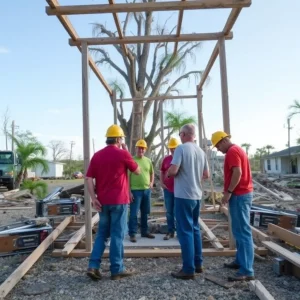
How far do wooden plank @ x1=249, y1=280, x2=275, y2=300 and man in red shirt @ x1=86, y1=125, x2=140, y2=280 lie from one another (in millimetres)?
1543

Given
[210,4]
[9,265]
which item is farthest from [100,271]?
[210,4]

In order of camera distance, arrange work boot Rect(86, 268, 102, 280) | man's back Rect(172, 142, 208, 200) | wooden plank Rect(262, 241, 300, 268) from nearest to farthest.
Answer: wooden plank Rect(262, 241, 300, 268)
work boot Rect(86, 268, 102, 280)
man's back Rect(172, 142, 208, 200)

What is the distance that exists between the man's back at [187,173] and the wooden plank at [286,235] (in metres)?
1.91

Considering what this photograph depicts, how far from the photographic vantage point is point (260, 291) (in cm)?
373

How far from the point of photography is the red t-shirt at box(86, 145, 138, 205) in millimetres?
4434

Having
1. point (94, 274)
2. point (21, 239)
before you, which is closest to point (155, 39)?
point (94, 274)

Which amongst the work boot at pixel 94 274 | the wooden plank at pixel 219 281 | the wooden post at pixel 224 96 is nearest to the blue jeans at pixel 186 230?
the wooden plank at pixel 219 281

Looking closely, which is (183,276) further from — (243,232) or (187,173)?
(187,173)

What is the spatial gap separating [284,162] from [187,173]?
48.0 meters

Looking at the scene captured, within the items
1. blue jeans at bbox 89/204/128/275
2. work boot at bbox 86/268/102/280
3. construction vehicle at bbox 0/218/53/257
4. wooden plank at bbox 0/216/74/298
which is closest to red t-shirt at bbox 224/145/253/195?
blue jeans at bbox 89/204/128/275

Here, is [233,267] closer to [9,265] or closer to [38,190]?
[9,265]

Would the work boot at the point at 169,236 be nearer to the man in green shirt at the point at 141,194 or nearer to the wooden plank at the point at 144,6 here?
the man in green shirt at the point at 141,194

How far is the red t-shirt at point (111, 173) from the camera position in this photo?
443 centimetres

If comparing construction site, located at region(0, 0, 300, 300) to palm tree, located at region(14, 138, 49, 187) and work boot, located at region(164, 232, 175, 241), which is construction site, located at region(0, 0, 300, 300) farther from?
palm tree, located at region(14, 138, 49, 187)
